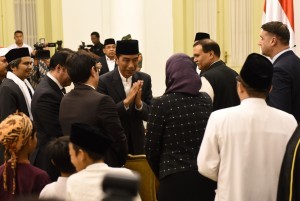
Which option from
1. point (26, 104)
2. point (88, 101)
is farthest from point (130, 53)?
point (88, 101)

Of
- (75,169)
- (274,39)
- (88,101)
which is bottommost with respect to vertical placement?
(75,169)

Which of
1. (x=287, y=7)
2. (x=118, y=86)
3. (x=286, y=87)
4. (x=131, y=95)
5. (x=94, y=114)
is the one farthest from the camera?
(x=287, y=7)

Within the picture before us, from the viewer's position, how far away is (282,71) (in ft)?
15.5

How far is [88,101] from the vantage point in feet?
12.7

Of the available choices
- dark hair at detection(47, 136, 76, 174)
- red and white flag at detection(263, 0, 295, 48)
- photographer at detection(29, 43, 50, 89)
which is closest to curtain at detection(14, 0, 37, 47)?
photographer at detection(29, 43, 50, 89)

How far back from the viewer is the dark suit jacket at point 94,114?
3854mm

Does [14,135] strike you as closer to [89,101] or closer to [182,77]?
[89,101]

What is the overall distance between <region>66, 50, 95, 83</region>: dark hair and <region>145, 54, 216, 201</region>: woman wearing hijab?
0.44 metres

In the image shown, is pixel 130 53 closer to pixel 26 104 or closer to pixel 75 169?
pixel 26 104

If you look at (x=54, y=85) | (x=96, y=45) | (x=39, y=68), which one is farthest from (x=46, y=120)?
(x=96, y=45)

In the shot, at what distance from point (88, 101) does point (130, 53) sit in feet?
4.44

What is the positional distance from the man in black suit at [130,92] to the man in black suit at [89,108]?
0.83 meters

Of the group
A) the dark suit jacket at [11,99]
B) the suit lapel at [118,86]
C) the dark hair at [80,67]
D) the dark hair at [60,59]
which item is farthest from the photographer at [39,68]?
the dark hair at [80,67]

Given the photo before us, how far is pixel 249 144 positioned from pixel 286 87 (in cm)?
142
